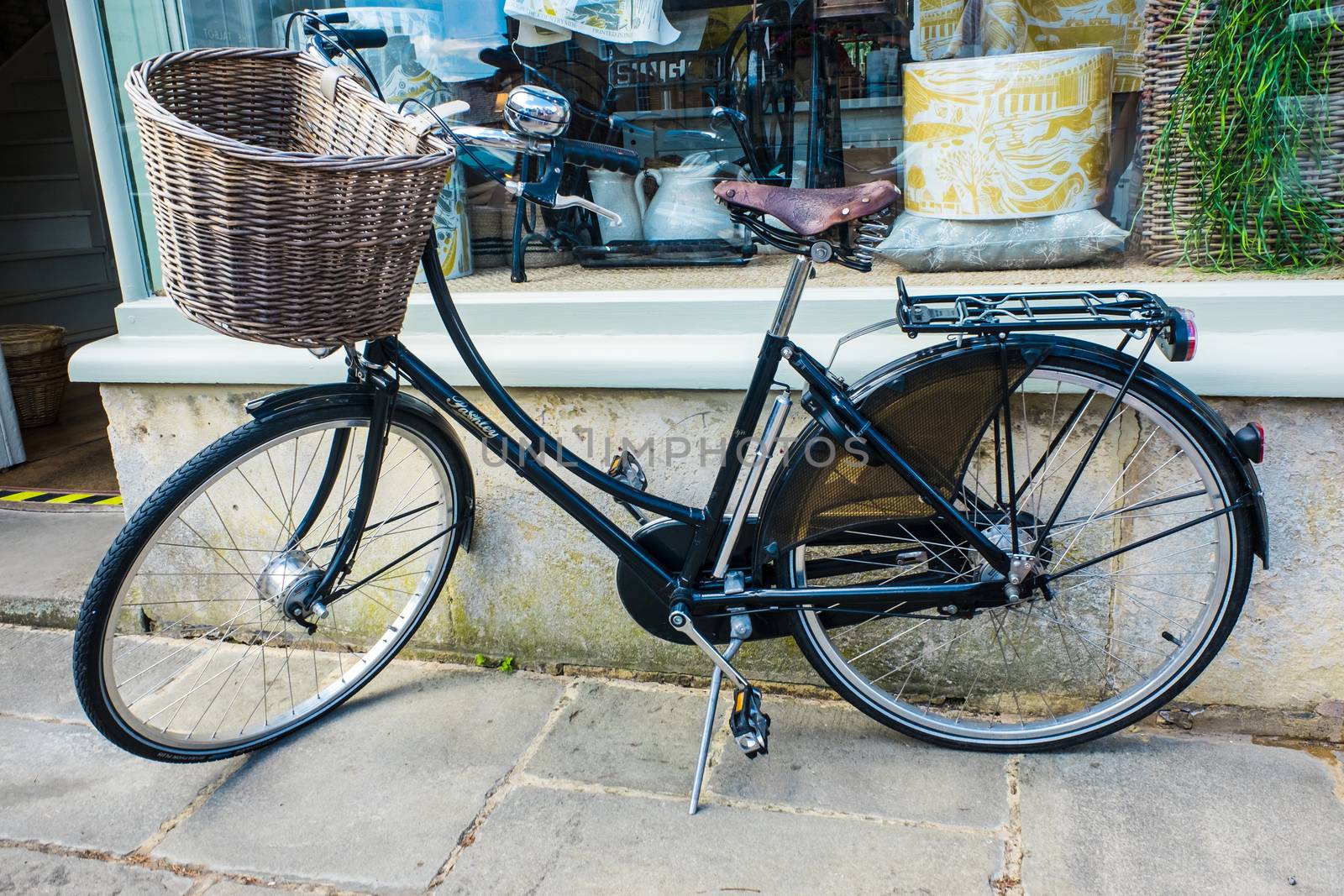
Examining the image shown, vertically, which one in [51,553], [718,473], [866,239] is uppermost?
[866,239]

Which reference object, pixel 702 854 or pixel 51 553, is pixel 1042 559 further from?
pixel 51 553

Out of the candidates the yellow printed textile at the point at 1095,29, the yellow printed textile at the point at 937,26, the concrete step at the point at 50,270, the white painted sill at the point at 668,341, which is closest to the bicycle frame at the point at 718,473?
the white painted sill at the point at 668,341

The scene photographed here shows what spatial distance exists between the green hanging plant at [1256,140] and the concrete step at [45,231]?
671 cm

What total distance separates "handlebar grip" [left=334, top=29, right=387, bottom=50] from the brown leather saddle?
856mm

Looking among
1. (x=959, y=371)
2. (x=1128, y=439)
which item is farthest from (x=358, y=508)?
(x=1128, y=439)

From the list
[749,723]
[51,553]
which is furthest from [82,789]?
[749,723]

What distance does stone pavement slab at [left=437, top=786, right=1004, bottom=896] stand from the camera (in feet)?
6.57

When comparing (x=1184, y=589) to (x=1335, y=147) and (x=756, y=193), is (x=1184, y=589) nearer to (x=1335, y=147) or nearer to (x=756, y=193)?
(x=1335, y=147)

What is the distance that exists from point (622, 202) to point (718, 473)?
993 millimetres

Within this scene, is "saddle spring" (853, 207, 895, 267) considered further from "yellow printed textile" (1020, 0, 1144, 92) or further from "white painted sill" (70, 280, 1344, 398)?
"yellow printed textile" (1020, 0, 1144, 92)

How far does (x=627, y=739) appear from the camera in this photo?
2494 mm

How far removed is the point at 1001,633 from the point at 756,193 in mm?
1283

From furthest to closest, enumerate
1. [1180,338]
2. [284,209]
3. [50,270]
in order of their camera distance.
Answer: [50,270] < [1180,338] < [284,209]

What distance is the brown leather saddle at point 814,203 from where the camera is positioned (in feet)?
6.33
